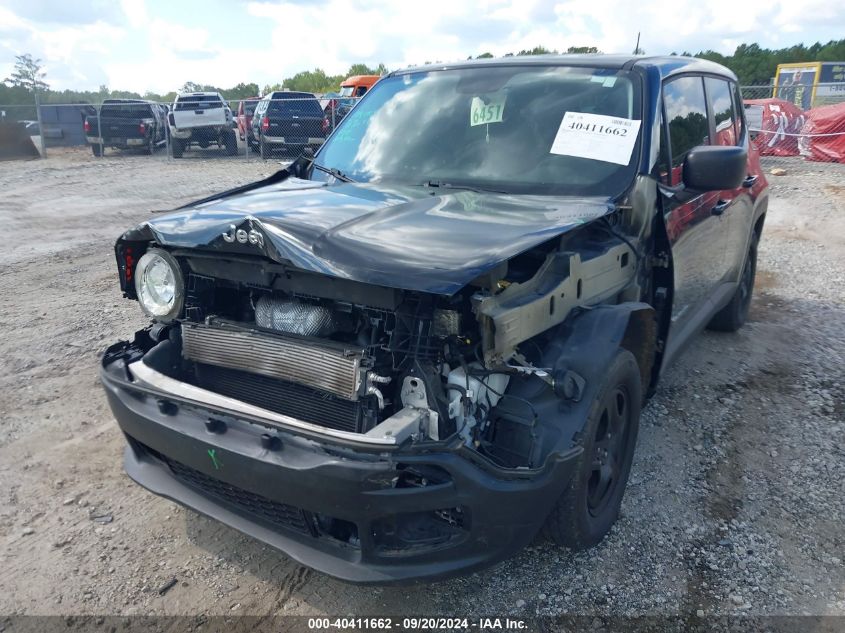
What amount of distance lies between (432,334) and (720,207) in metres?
2.73

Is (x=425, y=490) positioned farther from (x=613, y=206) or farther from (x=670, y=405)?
(x=670, y=405)

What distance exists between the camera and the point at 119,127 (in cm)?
2080

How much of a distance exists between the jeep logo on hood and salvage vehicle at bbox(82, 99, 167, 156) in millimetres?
20424

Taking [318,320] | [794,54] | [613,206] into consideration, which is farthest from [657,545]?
[794,54]

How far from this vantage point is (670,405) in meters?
4.39

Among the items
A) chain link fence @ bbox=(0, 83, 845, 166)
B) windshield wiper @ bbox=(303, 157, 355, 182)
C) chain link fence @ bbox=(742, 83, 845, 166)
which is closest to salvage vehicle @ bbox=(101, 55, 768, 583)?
windshield wiper @ bbox=(303, 157, 355, 182)

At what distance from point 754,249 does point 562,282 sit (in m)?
3.99

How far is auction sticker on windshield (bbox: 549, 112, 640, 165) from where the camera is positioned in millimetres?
3396

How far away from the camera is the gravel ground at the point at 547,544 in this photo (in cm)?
272

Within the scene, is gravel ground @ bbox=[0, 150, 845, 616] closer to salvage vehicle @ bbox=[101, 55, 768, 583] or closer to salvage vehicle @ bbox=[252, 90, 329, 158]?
salvage vehicle @ bbox=[101, 55, 768, 583]

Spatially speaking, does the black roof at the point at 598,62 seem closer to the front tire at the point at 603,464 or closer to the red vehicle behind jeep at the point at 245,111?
the front tire at the point at 603,464

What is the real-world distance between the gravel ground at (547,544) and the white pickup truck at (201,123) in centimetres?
1510

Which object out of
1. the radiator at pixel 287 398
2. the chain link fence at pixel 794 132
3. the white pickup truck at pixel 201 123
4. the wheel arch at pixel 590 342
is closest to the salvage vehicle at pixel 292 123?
the white pickup truck at pixel 201 123

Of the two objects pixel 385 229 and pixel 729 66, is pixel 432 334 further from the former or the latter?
pixel 729 66
